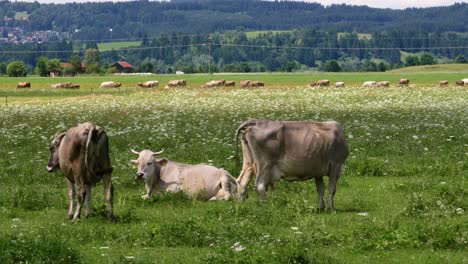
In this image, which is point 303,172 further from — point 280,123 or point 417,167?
point 417,167

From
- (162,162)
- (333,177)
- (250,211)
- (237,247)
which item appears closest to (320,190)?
(333,177)

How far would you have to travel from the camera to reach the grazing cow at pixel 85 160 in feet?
58.4

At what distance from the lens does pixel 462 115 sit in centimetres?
4372

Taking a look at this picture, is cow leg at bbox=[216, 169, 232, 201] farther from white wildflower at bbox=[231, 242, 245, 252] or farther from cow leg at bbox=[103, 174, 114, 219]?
white wildflower at bbox=[231, 242, 245, 252]

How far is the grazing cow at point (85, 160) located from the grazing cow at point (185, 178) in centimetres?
324

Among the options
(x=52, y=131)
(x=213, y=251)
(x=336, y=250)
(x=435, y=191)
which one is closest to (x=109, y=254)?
(x=213, y=251)

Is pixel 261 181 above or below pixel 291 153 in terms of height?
below

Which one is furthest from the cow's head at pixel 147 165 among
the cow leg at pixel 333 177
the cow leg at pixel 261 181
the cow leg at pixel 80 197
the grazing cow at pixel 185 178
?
the cow leg at pixel 333 177

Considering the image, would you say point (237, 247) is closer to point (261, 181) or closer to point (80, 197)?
point (80, 197)

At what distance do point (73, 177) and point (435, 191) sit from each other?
7.58 metres

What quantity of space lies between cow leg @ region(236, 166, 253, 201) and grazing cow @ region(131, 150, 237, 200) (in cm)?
80

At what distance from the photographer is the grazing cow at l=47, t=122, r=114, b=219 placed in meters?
17.8

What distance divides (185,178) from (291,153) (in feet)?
11.0

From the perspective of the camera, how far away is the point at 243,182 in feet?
66.8
